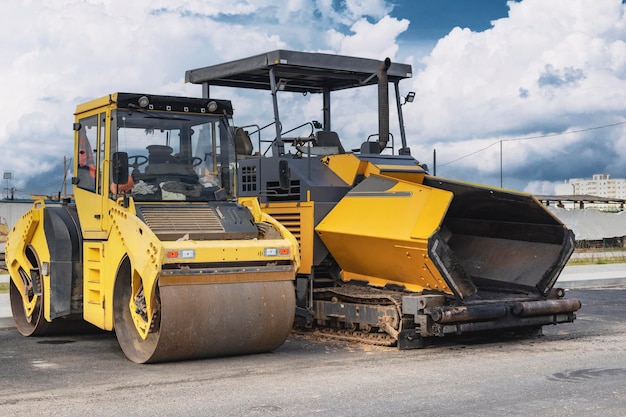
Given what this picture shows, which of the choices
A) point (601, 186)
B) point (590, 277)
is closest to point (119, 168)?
point (590, 277)

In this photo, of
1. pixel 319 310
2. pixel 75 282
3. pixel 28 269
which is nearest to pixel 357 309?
pixel 319 310

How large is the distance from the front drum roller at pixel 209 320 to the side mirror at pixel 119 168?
3.50 ft

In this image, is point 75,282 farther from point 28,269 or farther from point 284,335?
point 284,335

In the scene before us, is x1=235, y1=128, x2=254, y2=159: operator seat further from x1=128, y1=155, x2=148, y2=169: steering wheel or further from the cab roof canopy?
x1=128, y1=155, x2=148, y2=169: steering wheel

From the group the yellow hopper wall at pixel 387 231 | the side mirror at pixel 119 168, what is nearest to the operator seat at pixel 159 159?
the side mirror at pixel 119 168

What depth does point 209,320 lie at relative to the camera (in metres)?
8.48

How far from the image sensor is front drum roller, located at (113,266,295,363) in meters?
8.32

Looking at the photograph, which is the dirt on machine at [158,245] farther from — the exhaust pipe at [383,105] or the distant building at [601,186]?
the distant building at [601,186]

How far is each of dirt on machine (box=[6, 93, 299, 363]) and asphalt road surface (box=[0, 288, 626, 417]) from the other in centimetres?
37

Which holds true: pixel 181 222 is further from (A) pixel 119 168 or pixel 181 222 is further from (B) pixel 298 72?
(B) pixel 298 72

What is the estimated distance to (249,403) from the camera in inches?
266

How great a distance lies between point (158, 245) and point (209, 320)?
886 mm

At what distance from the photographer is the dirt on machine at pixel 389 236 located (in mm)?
9461

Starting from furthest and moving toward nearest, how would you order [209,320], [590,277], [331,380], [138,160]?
[590,277]
[138,160]
[209,320]
[331,380]
